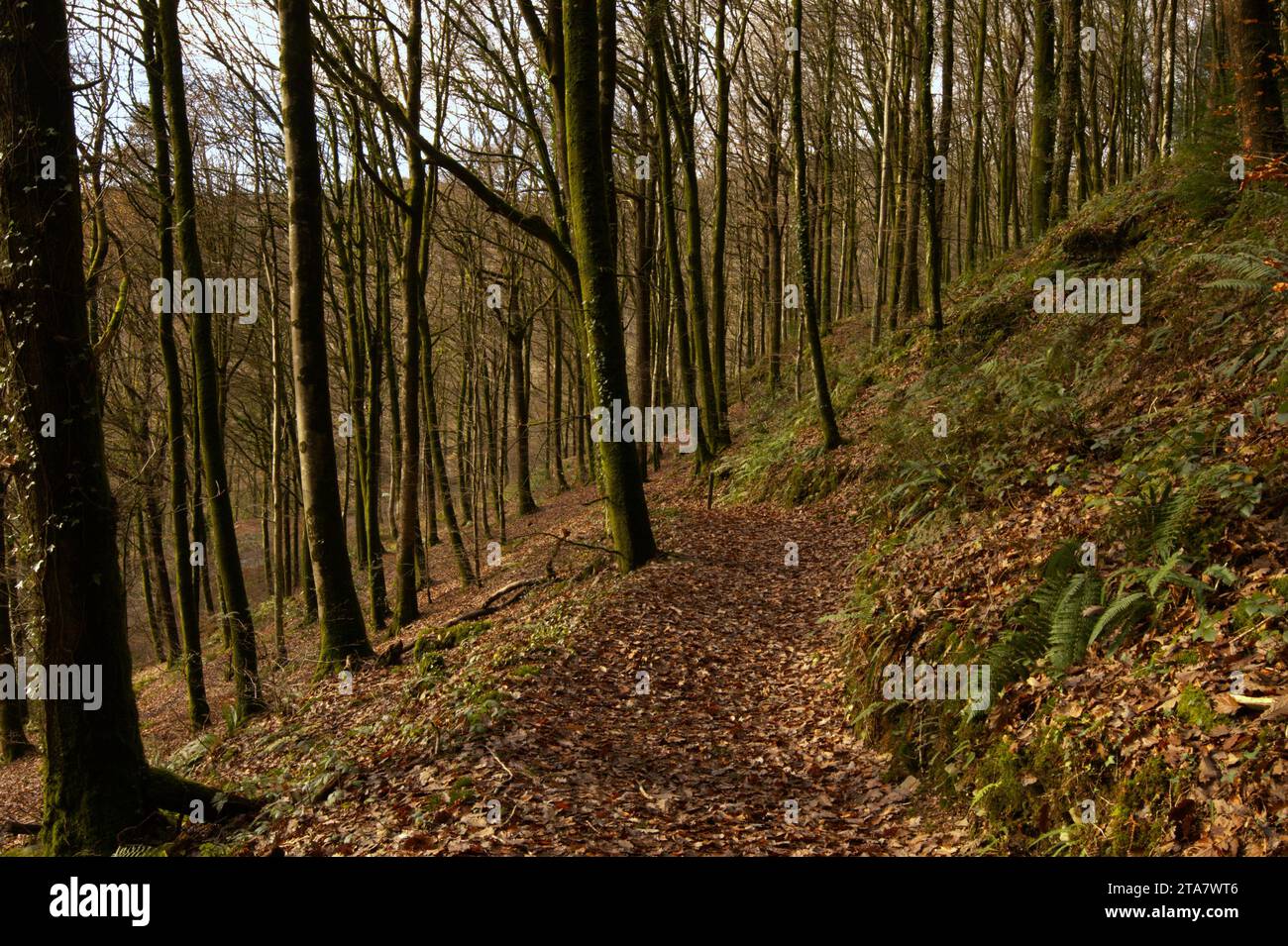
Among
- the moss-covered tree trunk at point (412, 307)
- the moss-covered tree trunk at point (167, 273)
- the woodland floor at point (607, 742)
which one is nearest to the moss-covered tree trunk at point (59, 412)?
the woodland floor at point (607, 742)

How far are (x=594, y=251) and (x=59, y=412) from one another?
6.42 m

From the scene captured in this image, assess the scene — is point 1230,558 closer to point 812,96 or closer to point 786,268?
point 812,96

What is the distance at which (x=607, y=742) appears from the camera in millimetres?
6465

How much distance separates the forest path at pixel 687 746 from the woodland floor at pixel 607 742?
2 centimetres

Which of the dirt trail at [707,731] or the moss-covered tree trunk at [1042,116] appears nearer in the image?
the dirt trail at [707,731]

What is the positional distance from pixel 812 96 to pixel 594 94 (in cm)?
1697

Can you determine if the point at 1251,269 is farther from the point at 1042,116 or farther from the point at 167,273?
the point at 167,273

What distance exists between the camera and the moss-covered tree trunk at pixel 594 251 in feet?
31.6

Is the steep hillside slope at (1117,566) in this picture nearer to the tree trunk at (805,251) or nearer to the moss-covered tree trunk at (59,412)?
the tree trunk at (805,251)

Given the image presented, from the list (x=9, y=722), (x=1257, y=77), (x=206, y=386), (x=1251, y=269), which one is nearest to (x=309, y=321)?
(x=206, y=386)

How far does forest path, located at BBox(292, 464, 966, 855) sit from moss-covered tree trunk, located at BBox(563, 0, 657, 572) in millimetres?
1292
